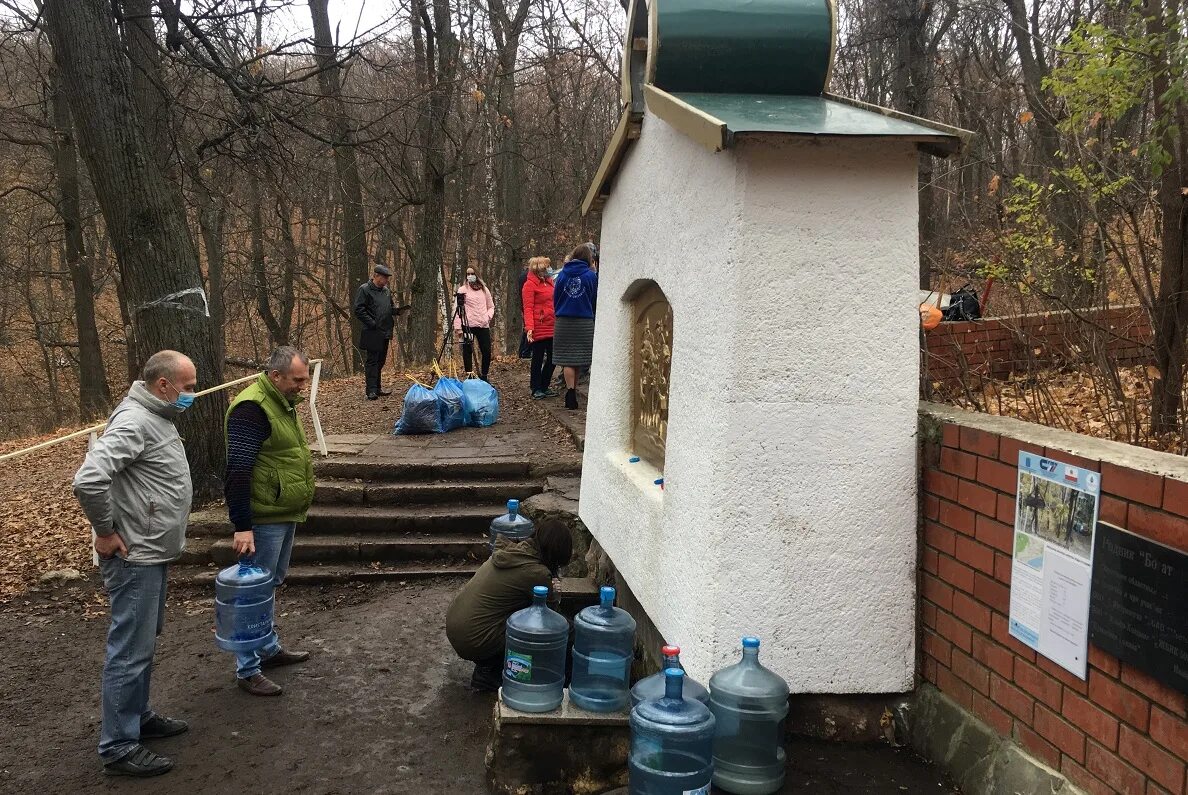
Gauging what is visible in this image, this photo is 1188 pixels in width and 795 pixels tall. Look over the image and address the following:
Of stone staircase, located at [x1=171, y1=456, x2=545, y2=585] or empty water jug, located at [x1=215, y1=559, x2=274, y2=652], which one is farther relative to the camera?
stone staircase, located at [x1=171, y1=456, x2=545, y2=585]

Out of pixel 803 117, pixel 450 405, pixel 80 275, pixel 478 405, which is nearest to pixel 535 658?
pixel 803 117

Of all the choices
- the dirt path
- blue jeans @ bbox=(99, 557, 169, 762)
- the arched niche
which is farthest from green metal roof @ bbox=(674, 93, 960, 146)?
blue jeans @ bbox=(99, 557, 169, 762)

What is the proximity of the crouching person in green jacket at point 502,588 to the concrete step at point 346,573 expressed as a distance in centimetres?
245

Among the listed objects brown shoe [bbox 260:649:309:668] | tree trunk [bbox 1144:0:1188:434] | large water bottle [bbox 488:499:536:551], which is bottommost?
brown shoe [bbox 260:649:309:668]

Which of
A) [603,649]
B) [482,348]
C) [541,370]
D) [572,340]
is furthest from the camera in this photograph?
[482,348]

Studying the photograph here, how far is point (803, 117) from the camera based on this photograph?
3.60 metres

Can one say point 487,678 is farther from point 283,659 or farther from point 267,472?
point 267,472

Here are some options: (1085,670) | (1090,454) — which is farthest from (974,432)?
(1085,670)

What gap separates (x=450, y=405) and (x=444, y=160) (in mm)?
8173

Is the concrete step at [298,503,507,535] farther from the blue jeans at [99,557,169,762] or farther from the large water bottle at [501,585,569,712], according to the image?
the blue jeans at [99,557,169,762]

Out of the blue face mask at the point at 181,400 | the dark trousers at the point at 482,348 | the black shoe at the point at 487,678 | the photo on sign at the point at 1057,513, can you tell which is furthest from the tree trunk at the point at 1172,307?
the dark trousers at the point at 482,348

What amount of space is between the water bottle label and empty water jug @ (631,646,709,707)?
0.49m

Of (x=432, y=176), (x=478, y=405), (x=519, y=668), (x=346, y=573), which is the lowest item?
(x=346, y=573)

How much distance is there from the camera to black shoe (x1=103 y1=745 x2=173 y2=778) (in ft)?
13.3
